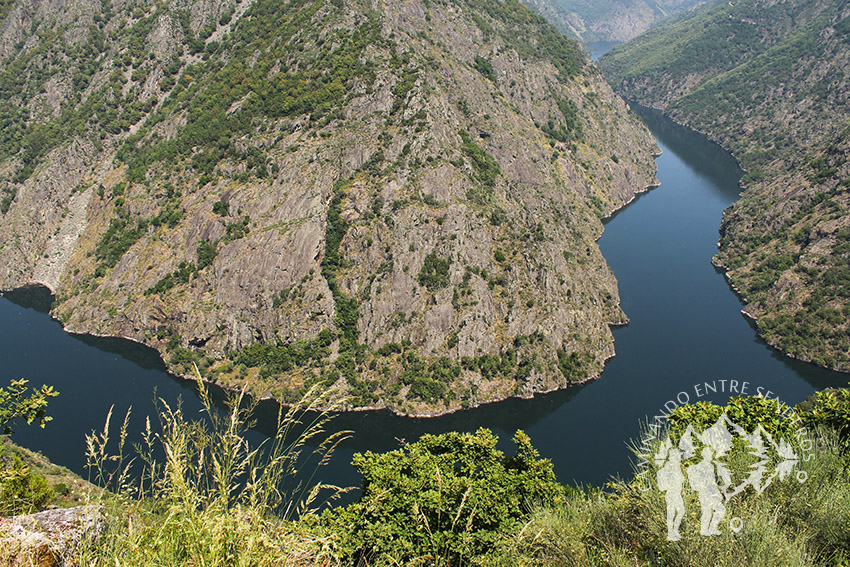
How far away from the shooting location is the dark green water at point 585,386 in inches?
3275

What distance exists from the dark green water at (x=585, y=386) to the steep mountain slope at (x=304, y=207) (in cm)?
400

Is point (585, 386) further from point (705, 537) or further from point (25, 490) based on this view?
point (705, 537)

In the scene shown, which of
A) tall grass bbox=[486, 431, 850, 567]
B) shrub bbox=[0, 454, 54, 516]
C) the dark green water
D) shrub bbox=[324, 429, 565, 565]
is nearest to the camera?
tall grass bbox=[486, 431, 850, 567]

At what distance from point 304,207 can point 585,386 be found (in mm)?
53968

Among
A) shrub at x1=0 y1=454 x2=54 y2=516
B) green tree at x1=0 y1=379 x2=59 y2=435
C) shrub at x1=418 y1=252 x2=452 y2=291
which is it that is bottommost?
shrub at x1=0 y1=454 x2=54 y2=516

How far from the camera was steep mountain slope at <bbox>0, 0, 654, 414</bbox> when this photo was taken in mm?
98562

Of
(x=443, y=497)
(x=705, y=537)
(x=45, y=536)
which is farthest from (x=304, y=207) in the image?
(x=45, y=536)

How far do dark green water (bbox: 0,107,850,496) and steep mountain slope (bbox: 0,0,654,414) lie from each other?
4.00 metres

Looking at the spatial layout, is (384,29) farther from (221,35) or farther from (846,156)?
(846,156)

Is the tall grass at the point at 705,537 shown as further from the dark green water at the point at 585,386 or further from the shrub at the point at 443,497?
the dark green water at the point at 585,386

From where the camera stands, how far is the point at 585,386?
325ft

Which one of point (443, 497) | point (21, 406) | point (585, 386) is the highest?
point (21, 406)

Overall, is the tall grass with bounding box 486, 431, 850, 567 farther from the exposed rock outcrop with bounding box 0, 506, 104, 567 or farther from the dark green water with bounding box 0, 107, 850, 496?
the dark green water with bounding box 0, 107, 850, 496

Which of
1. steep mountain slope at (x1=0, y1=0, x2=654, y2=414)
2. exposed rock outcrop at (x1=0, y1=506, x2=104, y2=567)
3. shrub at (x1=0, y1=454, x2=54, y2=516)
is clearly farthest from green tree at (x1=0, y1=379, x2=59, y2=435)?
steep mountain slope at (x1=0, y1=0, x2=654, y2=414)
